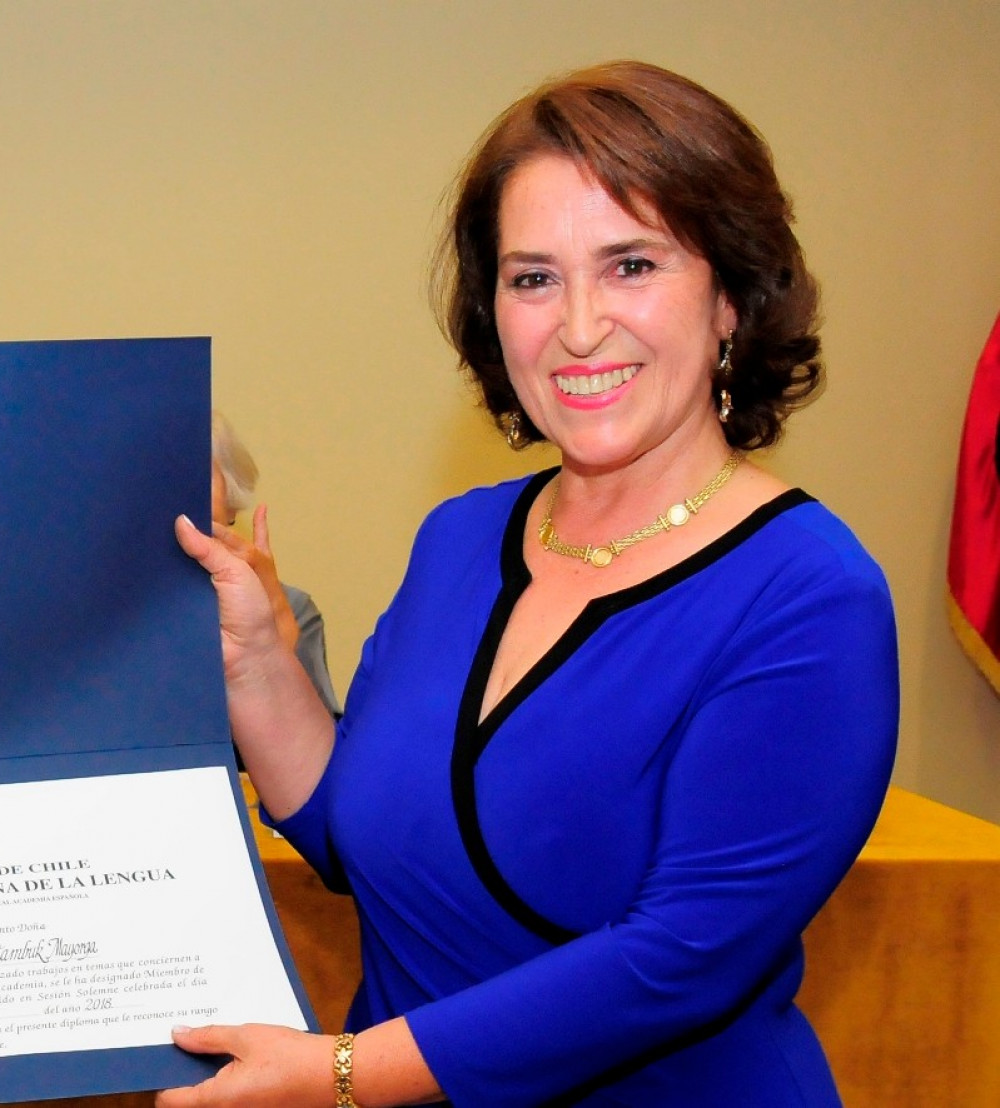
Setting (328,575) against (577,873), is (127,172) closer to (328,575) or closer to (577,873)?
(328,575)

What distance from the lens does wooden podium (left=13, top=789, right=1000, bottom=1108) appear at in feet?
6.35

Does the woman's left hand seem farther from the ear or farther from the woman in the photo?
the ear

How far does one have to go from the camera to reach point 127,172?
3189 mm

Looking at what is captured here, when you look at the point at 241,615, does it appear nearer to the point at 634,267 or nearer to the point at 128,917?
the point at 128,917

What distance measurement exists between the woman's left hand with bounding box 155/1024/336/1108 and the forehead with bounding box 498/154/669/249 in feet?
2.24

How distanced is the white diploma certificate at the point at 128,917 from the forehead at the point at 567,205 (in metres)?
0.54

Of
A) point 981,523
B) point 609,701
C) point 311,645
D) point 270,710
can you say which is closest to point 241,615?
point 270,710

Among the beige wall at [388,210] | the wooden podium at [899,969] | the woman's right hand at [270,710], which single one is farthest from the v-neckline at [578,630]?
the beige wall at [388,210]

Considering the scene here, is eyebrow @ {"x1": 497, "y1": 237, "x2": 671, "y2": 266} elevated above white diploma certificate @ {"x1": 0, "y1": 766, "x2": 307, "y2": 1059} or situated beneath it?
elevated above

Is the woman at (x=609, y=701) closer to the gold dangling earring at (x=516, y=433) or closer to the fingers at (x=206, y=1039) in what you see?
the fingers at (x=206, y=1039)

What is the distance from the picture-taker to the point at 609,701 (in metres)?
1.17

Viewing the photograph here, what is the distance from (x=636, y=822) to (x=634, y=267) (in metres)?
0.46

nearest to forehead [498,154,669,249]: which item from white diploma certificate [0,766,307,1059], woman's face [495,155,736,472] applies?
woman's face [495,155,736,472]

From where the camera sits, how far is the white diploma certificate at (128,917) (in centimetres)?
107
